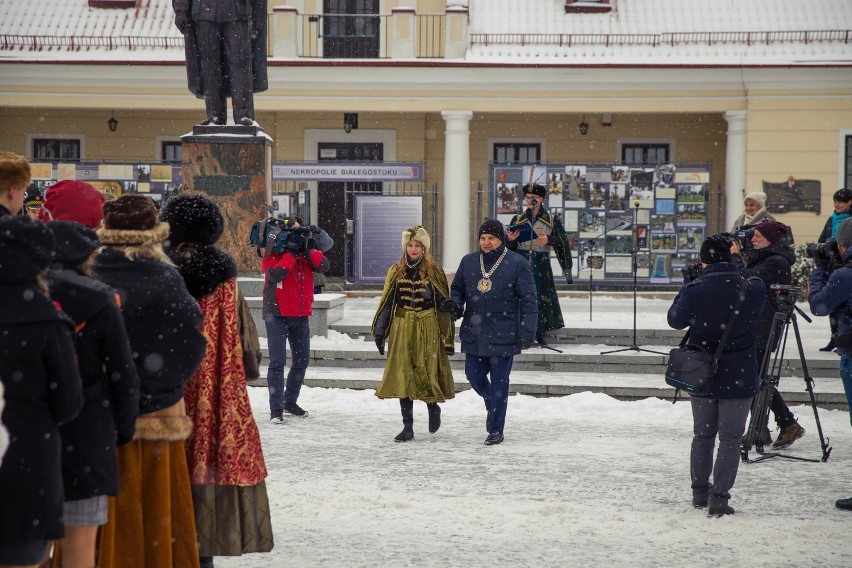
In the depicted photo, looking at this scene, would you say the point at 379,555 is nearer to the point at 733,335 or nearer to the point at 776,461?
the point at 733,335

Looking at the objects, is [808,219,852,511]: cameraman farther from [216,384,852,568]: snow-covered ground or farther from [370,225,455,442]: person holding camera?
[370,225,455,442]: person holding camera

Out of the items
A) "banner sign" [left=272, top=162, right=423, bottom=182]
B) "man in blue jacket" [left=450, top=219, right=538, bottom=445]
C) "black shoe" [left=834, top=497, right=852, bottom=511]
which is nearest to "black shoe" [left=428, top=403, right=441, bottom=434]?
"man in blue jacket" [left=450, top=219, right=538, bottom=445]

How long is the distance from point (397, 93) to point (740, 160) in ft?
20.9

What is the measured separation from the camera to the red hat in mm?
4309

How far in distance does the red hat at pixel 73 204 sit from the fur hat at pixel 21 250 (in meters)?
1.03

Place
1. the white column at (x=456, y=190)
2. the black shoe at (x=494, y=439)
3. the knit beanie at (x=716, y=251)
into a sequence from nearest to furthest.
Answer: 1. the knit beanie at (x=716, y=251)
2. the black shoe at (x=494, y=439)
3. the white column at (x=456, y=190)

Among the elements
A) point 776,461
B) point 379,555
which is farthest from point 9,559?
point 776,461

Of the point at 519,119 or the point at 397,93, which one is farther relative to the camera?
the point at 519,119

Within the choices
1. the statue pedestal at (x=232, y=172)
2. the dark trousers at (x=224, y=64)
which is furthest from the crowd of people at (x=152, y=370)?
the dark trousers at (x=224, y=64)

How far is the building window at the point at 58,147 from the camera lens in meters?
21.8

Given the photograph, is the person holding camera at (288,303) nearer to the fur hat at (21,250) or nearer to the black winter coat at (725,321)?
the black winter coat at (725,321)

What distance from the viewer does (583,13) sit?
21094 mm

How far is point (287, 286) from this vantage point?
29.5 feet

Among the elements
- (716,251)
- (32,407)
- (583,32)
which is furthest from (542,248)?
(583,32)
